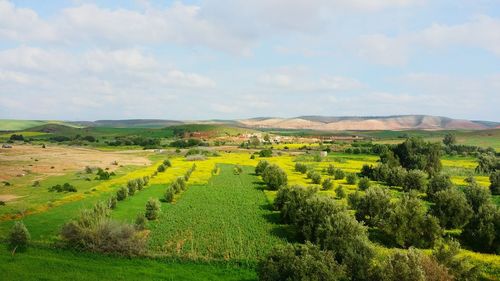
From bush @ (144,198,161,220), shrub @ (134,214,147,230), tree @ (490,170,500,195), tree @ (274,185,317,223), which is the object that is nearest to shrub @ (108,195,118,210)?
bush @ (144,198,161,220)

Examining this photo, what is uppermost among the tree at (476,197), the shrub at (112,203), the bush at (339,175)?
the tree at (476,197)

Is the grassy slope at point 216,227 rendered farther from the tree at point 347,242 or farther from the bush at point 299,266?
the bush at point 299,266

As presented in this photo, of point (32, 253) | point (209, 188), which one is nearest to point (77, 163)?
point (209, 188)

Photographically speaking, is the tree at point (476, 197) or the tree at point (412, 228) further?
the tree at point (476, 197)

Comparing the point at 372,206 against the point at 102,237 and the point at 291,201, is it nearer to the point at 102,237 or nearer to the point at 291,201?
the point at 291,201

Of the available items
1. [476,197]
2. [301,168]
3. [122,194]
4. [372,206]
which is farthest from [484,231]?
[301,168]

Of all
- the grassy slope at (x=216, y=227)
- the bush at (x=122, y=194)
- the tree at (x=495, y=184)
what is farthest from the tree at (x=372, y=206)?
the bush at (x=122, y=194)

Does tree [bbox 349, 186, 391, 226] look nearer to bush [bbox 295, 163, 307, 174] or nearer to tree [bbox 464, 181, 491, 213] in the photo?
tree [bbox 464, 181, 491, 213]

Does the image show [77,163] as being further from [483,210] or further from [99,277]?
[483,210]
